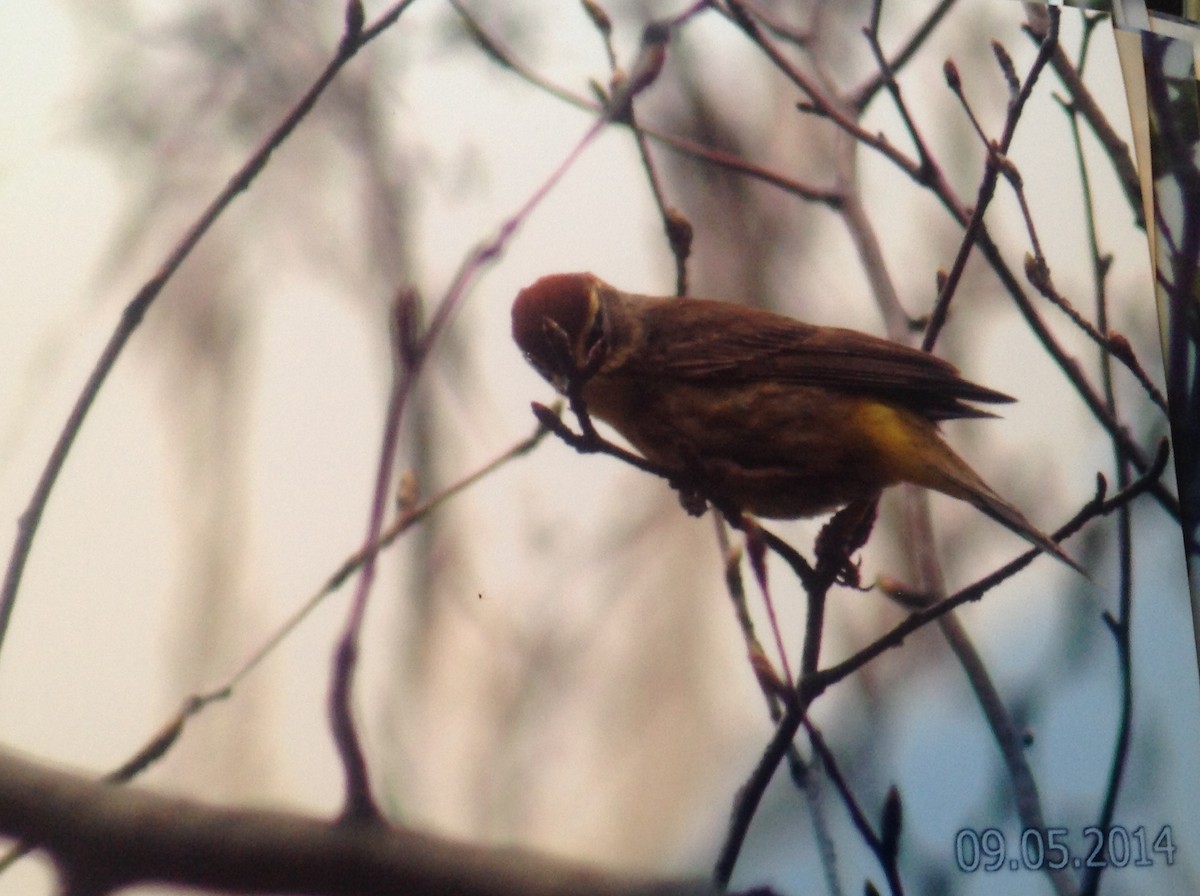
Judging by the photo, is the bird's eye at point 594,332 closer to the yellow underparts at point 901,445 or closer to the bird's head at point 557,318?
the bird's head at point 557,318

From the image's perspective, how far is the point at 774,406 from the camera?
1.52 meters

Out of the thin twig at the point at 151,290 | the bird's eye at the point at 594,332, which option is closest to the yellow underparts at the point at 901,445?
the bird's eye at the point at 594,332

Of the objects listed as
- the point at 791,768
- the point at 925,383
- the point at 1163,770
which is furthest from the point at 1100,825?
the point at 925,383

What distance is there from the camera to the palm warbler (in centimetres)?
149

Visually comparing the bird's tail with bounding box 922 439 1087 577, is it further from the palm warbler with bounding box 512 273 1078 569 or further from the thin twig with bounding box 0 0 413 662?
the thin twig with bounding box 0 0 413 662

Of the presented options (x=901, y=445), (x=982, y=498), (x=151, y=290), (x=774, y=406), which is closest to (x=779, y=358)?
(x=774, y=406)

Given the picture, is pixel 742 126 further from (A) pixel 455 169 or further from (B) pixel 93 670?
(B) pixel 93 670

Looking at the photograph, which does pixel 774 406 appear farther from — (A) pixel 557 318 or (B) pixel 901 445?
(A) pixel 557 318

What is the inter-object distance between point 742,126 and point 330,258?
0.62 meters

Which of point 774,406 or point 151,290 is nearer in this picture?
point 151,290

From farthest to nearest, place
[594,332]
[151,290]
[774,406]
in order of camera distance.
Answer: [774,406] → [594,332] → [151,290]

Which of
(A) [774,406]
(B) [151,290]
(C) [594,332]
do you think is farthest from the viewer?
(A) [774,406]

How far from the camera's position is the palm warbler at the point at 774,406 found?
58.8 inches

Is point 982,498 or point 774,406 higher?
point 774,406
